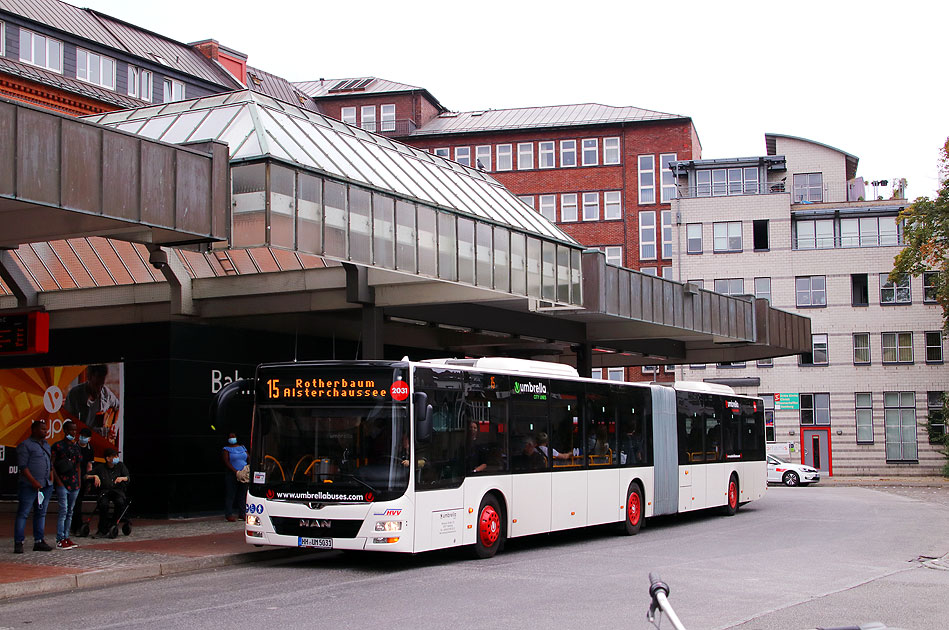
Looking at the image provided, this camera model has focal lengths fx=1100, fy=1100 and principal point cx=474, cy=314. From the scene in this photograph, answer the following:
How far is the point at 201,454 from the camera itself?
22.3 m

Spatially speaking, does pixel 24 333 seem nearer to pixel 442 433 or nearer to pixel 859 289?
pixel 442 433

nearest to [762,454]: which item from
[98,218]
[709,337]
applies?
[709,337]

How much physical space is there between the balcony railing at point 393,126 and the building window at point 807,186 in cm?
2409

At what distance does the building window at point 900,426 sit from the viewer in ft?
185

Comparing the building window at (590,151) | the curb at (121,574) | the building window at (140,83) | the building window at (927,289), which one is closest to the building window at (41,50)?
the building window at (140,83)

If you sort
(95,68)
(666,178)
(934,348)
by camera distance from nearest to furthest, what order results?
(95,68)
(934,348)
(666,178)

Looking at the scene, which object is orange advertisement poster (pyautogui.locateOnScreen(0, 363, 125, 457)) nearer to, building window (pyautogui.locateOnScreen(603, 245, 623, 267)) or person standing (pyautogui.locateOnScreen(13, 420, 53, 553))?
person standing (pyautogui.locateOnScreen(13, 420, 53, 553))

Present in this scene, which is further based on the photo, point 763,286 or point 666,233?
point 666,233

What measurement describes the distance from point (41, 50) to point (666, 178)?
124 ft

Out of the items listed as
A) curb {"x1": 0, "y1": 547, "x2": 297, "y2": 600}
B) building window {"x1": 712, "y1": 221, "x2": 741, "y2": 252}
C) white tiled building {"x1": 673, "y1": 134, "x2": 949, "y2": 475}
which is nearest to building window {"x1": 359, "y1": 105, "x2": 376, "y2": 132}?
white tiled building {"x1": 673, "y1": 134, "x2": 949, "y2": 475}

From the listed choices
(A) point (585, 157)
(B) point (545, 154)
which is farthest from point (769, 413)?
(B) point (545, 154)

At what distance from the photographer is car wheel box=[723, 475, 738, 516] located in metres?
25.9

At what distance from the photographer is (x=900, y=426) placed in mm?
56562

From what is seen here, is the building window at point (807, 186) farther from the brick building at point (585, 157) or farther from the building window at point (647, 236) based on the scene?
the building window at point (647, 236)
